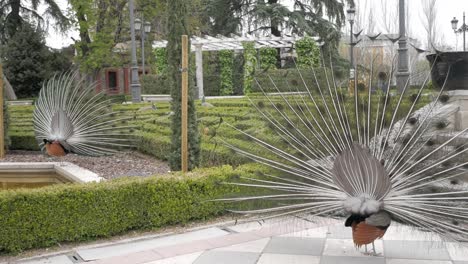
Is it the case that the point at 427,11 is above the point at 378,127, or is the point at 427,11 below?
above

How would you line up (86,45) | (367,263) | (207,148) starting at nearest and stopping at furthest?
1. (367,263)
2. (207,148)
3. (86,45)

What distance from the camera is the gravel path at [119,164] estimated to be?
422 inches

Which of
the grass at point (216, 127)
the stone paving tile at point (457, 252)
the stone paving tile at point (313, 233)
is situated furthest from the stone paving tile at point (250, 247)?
the stone paving tile at point (457, 252)

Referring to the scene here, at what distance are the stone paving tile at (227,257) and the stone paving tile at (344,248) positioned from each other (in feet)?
2.47

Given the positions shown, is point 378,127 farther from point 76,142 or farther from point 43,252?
point 76,142

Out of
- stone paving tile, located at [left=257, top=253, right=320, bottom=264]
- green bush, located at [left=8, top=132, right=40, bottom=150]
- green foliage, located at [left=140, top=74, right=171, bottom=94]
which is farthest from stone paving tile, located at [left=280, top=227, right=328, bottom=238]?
green foliage, located at [left=140, top=74, right=171, bottom=94]

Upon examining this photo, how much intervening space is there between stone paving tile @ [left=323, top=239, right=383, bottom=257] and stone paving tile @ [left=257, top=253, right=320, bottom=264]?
0.75 feet

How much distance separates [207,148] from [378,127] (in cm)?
579

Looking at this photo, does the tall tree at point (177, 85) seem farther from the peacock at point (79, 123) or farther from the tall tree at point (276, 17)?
the tall tree at point (276, 17)

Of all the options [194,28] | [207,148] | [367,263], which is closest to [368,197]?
[367,263]

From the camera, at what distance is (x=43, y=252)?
591cm

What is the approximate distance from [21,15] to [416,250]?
33868 millimetres

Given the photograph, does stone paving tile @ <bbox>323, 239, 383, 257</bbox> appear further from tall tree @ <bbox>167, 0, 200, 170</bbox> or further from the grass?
tall tree @ <bbox>167, 0, 200, 170</bbox>

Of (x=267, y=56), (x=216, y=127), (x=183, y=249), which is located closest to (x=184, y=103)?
(x=183, y=249)
